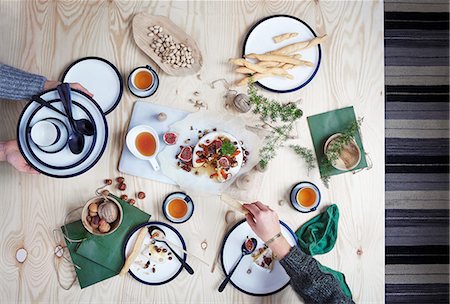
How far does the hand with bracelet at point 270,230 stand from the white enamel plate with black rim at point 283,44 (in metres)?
0.41

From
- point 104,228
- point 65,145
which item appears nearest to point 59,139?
point 65,145

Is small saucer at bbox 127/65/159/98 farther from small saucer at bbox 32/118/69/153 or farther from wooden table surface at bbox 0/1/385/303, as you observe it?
small saucer at bbox 32/118/69/153

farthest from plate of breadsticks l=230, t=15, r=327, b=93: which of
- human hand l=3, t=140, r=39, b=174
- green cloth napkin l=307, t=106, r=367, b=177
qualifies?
human hand l=3, t=140, r=39, b=174

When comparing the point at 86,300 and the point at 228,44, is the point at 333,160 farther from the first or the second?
the point at 86,300

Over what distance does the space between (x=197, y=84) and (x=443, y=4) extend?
1.43 metres

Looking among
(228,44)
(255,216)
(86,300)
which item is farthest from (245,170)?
(86,300)

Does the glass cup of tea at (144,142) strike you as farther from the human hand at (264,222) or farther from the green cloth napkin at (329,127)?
the green cloth napkin at (329,127)

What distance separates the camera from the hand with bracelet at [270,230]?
1404 mm

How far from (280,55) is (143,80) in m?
0.46

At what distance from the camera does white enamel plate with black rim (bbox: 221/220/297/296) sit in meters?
1.51

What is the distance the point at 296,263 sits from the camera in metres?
1.38

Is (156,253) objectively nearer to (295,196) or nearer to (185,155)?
(185,155)

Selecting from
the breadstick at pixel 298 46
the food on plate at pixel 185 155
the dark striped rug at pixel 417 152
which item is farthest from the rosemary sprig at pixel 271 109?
the dark striped rug at pixel 417 152

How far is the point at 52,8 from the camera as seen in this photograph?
59.5 inches
